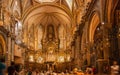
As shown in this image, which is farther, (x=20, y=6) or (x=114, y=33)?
(x=20, y=6)

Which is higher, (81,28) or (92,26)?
(81,28)

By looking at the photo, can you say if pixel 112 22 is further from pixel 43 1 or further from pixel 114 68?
pixel 43 1

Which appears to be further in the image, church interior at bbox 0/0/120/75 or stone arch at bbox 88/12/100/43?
stone arch at bbox 88/12/100/43

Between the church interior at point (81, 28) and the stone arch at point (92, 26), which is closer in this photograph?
the church interior at point (81, 28)

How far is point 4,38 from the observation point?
32.6 metres

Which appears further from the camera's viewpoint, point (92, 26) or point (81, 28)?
point (81, 28)

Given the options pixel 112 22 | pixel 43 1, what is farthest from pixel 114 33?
pixel 43 1

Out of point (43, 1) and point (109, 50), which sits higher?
point (43, 1)

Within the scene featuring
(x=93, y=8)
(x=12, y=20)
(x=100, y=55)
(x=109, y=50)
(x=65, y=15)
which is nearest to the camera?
(x=109, y=50)

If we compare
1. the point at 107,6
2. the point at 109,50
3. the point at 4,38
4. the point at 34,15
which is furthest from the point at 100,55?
the point at 34,15

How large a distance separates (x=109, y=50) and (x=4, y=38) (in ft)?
55.2

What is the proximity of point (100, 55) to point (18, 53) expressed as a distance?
70.8 ft

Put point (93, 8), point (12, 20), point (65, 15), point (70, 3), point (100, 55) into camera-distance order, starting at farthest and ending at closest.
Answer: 1. point (65, 15)
2. point (70, 3)
3. point (12, 20)
4. point (93, 8)
5. point (100, 55)

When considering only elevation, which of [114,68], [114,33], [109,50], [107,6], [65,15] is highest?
[65,15]
